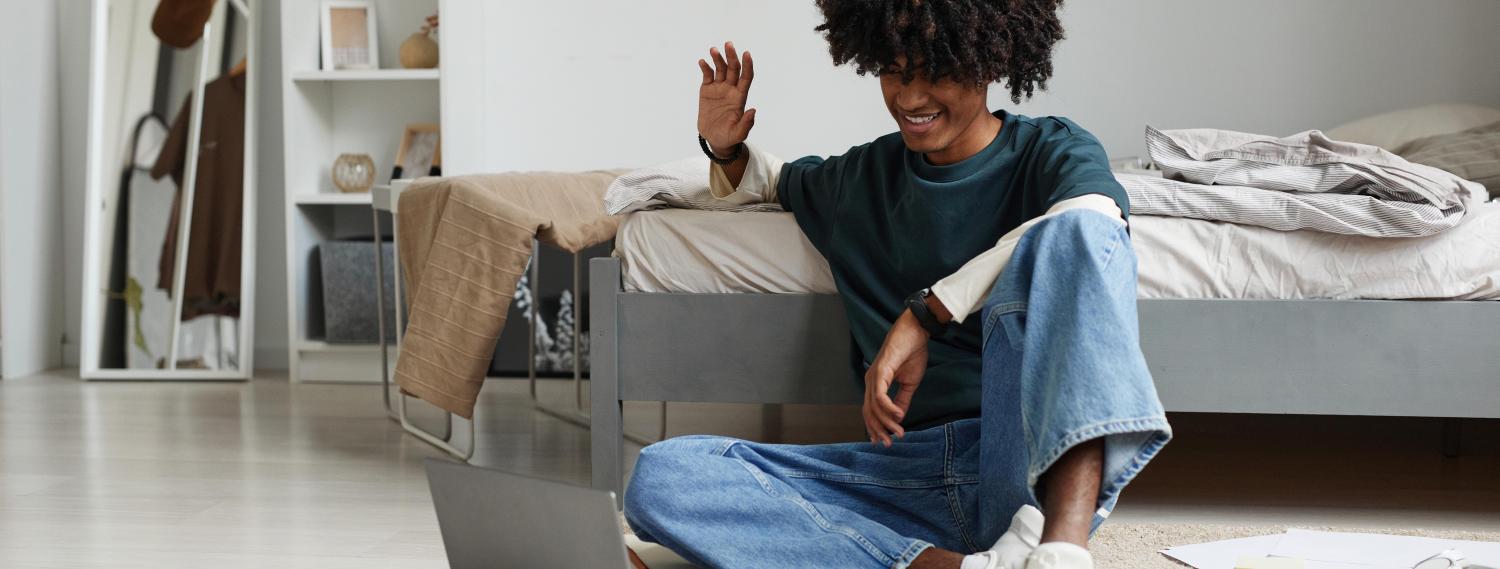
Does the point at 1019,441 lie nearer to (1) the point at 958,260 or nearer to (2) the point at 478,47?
(1) the point at 958,260

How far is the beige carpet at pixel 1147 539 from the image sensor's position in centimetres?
150

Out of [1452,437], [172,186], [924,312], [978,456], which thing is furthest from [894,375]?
[172,186]

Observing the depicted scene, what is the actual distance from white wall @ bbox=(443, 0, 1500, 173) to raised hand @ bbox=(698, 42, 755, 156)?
150 centimetres

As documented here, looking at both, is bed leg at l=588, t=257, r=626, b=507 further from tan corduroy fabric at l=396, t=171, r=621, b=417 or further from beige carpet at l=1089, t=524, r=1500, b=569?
beige carpet at l=1089, t=524, r=1500, b=569

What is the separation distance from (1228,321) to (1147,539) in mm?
292

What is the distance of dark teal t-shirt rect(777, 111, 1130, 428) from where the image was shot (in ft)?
4.59

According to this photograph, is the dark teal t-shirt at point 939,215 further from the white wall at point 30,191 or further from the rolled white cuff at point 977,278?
the white wall at point 30,191

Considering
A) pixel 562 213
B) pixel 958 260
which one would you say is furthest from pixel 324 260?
pixel 958 260

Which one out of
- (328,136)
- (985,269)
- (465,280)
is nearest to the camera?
(985,269)

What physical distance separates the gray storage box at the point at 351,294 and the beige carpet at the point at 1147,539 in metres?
1.59

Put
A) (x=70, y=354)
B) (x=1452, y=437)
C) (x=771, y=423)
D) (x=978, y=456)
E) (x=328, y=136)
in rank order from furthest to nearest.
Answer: (x=70, y=354), (x=328, y=136), (x=771, y=423), (x=1452, y=437), (x=978, y=456)

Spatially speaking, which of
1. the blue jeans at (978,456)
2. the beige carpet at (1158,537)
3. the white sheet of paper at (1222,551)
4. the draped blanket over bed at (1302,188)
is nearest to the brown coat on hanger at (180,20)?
the blue jeans at (978,456)

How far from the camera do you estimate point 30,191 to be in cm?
313

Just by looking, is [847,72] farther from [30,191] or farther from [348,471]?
[30,191]
